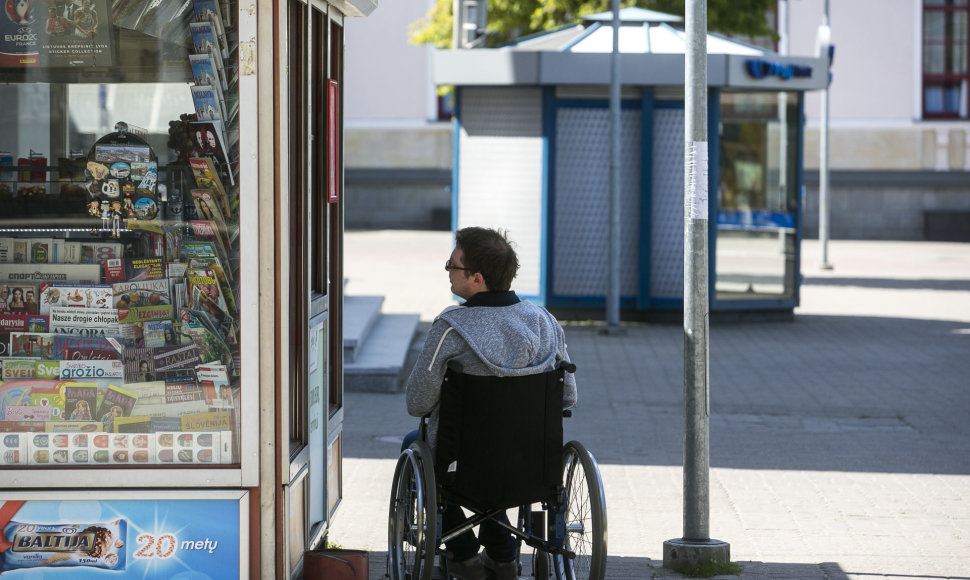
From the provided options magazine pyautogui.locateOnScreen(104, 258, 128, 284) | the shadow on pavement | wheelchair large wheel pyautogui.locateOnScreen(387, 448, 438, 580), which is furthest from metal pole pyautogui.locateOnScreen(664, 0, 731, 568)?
magazine pyautogui.locateOnScreen(104, 258, 128, 284)

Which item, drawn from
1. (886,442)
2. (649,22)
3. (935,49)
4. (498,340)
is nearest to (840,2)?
(935,49)

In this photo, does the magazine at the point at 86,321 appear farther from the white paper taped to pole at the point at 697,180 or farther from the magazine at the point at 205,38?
the white paper taped to pole at the point at 697,180

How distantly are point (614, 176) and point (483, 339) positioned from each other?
8.91 meters

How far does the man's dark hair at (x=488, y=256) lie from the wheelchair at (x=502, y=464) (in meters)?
0.37

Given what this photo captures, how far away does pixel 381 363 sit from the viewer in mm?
9945

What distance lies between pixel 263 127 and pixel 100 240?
0.65m

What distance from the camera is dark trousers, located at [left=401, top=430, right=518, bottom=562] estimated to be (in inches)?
182

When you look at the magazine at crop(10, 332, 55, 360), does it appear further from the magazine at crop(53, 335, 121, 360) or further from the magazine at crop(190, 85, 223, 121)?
the magazine at crop(190, 85, 223, 121)

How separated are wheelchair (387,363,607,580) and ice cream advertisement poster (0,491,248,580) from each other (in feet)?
2.02

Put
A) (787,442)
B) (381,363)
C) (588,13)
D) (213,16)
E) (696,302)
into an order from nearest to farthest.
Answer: (213,16), (696,302), (787,442), (381,363), (588,13)

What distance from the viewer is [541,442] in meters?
4.23

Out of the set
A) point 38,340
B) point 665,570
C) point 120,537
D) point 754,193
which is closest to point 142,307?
point 38,340

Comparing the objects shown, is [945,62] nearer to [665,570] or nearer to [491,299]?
[665,570]

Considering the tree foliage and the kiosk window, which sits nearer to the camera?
the kiosk window
